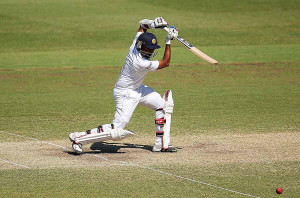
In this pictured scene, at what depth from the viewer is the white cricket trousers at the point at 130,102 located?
35.7 feet

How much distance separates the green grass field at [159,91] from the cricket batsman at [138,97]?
37cm

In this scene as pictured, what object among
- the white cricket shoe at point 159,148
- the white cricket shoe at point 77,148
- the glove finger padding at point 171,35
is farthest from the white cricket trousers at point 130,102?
the glove finger padding at point 171,35

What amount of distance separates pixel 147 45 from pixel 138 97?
1.06 m

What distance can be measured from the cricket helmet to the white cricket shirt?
0.31 ft

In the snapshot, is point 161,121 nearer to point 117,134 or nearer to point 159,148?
point 159,148

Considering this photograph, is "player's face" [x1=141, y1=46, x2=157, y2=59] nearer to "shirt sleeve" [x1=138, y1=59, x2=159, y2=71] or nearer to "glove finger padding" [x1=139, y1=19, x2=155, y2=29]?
"shirt sleeve" [x1=138, y1=59, x2=159, y2=71]

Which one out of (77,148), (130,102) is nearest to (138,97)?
(130,102)

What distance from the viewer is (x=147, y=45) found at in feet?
34.9

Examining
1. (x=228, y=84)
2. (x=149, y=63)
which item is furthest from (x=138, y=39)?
(x=228, y=84)

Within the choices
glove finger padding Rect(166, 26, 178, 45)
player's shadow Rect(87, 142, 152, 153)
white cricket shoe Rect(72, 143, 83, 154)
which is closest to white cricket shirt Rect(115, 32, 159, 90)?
glove finger padding Rect(166, 26, 178, 45)

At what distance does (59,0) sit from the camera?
3809 cm

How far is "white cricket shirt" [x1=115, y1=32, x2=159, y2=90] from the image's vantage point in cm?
1073

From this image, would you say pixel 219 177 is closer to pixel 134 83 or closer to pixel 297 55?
pixel 134 83

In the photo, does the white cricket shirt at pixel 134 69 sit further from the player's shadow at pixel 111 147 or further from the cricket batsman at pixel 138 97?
the player's shadow at pixel 111 147
